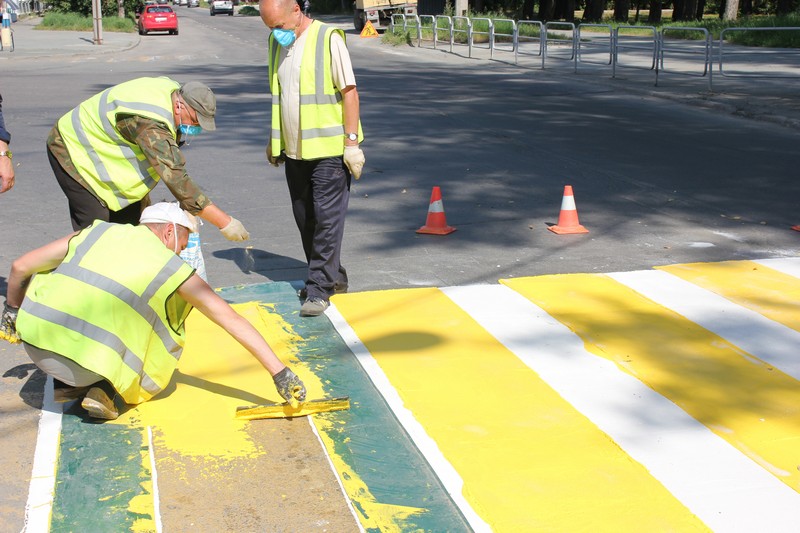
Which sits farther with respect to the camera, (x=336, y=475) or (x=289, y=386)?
(x=289, y=386)

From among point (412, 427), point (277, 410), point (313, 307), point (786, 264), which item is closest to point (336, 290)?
point (313, 307)

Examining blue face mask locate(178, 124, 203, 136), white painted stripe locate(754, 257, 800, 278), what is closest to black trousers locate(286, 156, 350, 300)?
blue face mask locate(178, 124, 203, 136)

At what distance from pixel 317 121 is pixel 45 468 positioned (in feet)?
8.87

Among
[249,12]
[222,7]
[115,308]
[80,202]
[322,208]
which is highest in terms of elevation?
[222,7]

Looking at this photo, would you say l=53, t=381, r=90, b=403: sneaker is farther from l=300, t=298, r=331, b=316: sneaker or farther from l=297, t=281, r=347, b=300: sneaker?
l=297, t=281, r=347, b=300: sneaker

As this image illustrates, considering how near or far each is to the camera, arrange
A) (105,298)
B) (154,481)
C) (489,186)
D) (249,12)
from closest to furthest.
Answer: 1. (154,481)
2. (105,298)
3. (489,186)
4. (249,12)

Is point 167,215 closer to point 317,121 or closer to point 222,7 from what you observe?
A: point 317,121

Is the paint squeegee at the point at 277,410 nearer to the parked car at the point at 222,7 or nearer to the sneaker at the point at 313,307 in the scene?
the sneaker at the point at 313,307

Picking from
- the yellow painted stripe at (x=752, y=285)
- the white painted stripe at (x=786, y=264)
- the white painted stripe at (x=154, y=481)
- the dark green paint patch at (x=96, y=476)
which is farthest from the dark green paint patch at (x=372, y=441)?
the white painted stripe at (x=786, y=264)

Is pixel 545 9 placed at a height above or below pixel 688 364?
above

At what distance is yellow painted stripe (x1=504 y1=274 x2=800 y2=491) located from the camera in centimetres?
433

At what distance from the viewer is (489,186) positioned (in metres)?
10.1

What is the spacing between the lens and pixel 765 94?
698 inches

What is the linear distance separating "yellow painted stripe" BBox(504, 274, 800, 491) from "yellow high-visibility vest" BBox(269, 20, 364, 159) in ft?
5.47
